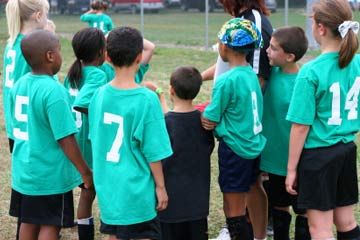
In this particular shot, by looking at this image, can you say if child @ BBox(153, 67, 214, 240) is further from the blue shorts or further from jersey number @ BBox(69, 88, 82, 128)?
jersey number @ BBox(69, 88, 82, 128)

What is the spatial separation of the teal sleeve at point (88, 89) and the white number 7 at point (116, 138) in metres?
0.59

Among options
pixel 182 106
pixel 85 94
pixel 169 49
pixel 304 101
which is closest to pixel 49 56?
pixel 85 94

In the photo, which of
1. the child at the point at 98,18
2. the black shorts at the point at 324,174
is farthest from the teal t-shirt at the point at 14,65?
the child at the point at 98,18

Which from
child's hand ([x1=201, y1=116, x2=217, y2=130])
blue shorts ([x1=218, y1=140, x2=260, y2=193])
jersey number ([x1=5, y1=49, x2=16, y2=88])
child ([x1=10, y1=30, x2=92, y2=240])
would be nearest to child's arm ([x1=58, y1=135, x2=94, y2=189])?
child ([x1=10, y1=30, x2=92, y2=240])

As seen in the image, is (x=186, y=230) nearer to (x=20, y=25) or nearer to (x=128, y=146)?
(x=128, y=146)

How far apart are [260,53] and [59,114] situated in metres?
1.45

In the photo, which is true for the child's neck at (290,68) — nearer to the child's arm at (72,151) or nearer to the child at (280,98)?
the child at (280,98)

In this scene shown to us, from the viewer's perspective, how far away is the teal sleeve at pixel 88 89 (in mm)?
4359

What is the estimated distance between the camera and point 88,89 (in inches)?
174

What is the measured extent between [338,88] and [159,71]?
10256 mm

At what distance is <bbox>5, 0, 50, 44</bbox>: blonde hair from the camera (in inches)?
195

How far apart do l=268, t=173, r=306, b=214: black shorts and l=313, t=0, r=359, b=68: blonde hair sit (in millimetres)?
1023

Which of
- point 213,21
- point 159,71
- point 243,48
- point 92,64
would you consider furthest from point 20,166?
point 213,21

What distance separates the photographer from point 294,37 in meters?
4.51
